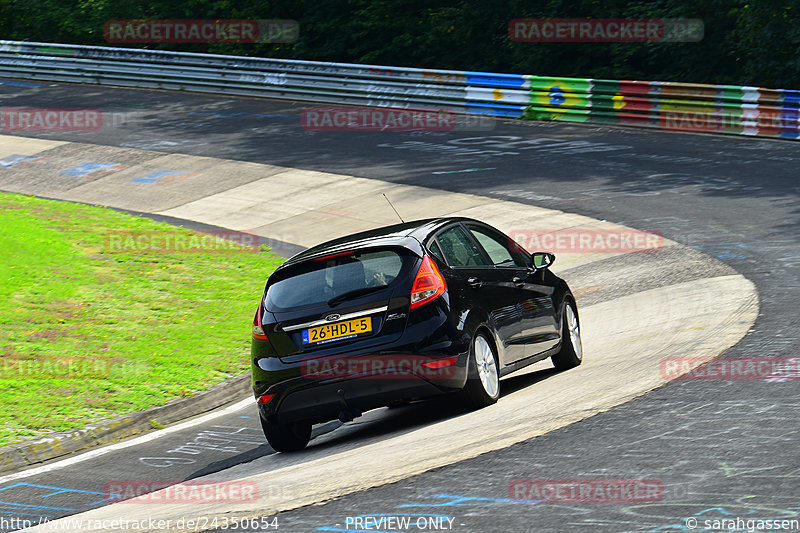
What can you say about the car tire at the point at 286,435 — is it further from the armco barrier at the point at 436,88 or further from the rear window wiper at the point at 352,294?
the armco barrier at the point at 436,88

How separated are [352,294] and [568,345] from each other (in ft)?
8.98

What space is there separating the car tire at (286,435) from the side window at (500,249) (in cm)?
222

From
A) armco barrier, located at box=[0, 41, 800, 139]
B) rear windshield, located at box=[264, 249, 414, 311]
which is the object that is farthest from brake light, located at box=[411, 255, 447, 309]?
armco barrier, located at box=[0, 41, 800, 139]

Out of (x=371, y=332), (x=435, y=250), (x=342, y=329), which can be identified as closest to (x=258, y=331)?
(x=342, y=329)

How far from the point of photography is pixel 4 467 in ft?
27.4

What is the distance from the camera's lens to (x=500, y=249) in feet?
31.2

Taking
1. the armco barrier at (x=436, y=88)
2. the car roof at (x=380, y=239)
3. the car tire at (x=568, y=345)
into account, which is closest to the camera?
the car roof at (x=380, y=239)

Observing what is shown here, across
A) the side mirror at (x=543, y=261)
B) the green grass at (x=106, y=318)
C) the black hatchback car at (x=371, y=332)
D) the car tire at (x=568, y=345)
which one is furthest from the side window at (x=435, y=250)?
the green grass at (x=106, y=318)

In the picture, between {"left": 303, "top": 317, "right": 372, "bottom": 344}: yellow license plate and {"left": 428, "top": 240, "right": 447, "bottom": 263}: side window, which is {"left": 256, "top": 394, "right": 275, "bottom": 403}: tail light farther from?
{"left": 428, "top": 240, "right": 447, "bottom": 263}: side window

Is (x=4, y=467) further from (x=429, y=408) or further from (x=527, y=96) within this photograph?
(x=527, y=96)

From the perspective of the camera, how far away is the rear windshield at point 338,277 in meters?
7.98

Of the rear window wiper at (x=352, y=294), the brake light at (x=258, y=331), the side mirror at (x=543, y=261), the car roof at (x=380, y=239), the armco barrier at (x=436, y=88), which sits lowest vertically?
the brake light at (x=258, y=331)

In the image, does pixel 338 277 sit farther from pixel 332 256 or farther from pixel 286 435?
pixel 286 435

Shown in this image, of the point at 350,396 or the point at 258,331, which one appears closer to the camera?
the point at 350,396
